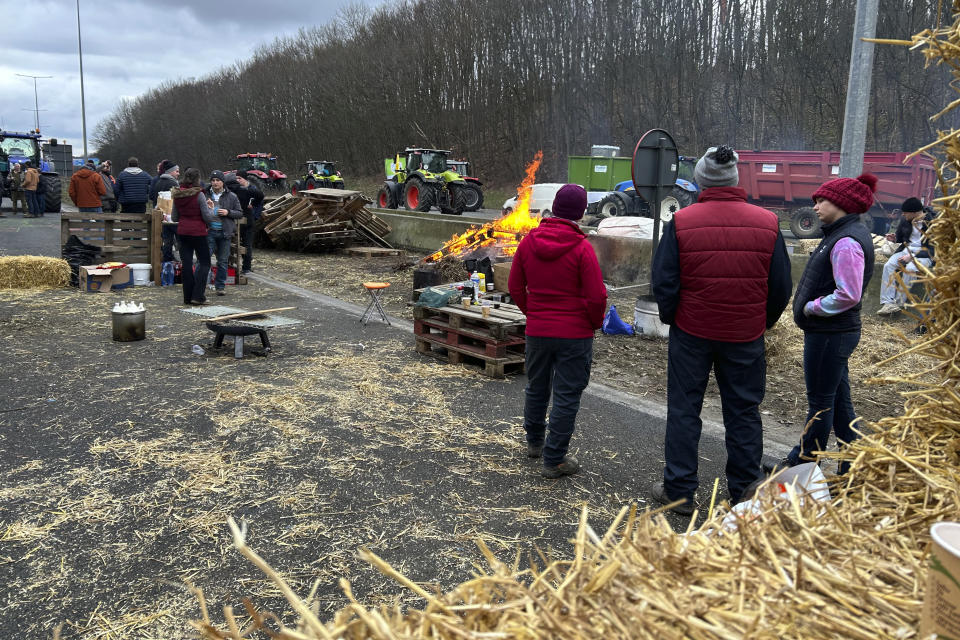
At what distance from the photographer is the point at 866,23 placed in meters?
7.93

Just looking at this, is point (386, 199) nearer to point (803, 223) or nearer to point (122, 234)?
point (122, 234)

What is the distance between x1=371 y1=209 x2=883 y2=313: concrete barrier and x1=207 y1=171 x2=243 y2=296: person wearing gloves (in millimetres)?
5158

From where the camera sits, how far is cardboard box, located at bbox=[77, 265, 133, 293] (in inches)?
434

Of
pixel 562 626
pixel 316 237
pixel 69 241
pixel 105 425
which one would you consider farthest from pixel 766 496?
pixel 316 237

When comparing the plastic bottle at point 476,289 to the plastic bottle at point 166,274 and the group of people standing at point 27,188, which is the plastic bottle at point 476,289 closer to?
the plastic bottle at point 166,274

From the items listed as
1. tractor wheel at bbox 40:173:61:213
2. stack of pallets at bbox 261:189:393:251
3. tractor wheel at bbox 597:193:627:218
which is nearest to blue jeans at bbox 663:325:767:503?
stack of pallets at bbox 261:189:393:251

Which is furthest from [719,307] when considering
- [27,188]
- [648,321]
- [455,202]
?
[27,188]

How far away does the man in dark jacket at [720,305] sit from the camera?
3754mm

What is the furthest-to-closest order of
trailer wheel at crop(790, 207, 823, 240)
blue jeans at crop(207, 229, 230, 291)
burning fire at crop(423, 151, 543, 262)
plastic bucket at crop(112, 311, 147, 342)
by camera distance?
trailer wheel at crop(790, 207, 823, 240)
burning fire at crop(423, 151, 543, 262)
blue jeans at crop(207, 229, 230, 291)
plastic bucket at crop(112, 311, 147, 342)

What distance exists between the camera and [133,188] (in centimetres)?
1371

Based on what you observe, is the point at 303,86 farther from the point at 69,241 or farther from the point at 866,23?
the point at 866,23

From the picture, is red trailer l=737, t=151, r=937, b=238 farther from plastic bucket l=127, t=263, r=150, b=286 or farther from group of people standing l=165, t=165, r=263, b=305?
plastic bucket l=127, t=263, r=150, b=286

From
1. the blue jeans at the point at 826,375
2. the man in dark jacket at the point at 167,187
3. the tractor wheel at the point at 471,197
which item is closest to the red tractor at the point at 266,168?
the tractor wheel at the point at 471,197

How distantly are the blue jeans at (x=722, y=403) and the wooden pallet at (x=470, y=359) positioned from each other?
9.35 feet
